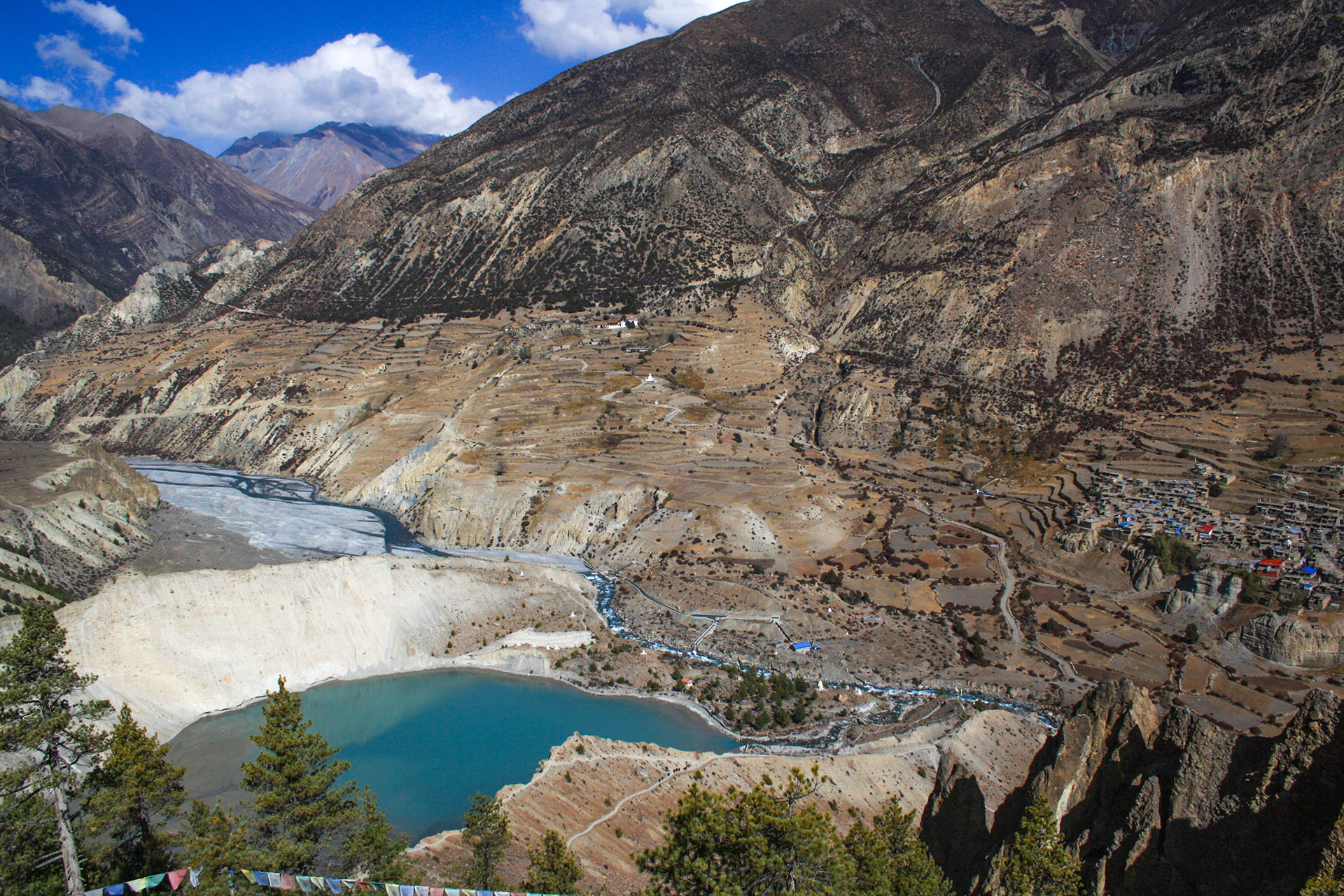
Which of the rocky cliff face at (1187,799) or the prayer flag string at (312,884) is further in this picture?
the prayer flag string at (312,884)

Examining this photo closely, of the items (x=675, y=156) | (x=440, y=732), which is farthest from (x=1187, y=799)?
(x=675, y=156)

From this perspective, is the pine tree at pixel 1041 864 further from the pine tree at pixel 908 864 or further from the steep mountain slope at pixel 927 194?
the steep mountain slope at pixel 927 194

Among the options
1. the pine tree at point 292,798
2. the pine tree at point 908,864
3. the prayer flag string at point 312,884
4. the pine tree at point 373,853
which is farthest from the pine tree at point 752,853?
the pine tree at point 292,798

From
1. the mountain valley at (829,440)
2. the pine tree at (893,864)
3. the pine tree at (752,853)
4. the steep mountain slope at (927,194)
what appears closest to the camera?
the pine tree at (752,853)

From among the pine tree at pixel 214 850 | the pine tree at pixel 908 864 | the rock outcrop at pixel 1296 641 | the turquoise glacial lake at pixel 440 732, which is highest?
the rock outcrop at pixel 1296 641

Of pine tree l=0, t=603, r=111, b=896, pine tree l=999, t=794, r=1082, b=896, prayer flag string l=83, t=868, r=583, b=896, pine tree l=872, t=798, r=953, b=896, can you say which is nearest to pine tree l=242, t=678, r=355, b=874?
prayer flag string l=83, t=868, r=583, b=896

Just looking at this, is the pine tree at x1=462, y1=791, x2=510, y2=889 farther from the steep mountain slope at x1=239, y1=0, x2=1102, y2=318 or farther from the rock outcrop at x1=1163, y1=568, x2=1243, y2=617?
the steep mountain slope at x1=239, y1=0, x2=1102, y2=318

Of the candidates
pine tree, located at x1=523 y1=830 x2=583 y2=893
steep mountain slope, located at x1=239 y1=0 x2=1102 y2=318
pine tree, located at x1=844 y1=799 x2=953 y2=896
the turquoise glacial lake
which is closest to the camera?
pine tree, located at x1=844 y1=799 x2=953 y2=896

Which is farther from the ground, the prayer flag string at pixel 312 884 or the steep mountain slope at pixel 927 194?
the steep mountain slope at pixel 927 194
